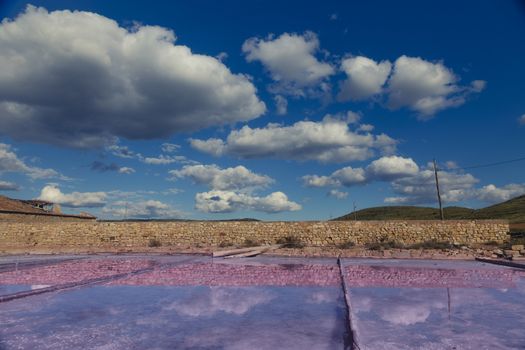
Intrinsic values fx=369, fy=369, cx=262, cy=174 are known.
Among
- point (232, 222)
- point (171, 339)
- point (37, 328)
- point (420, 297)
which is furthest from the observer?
point (232, 222)

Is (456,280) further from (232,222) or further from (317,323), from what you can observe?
(232,222)

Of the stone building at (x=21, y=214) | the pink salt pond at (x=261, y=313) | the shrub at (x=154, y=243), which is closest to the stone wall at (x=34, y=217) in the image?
the stone building at (x=21, y=214)

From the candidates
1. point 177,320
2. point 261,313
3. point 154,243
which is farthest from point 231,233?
point 177,320

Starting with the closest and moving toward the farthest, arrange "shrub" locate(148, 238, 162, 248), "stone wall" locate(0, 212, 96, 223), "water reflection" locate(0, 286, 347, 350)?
1. "water reflection" locate(0, 286, 347, 350)
2. "shrub" locate(148, 238, 162, 248)
3. "stone wall" locate(0, 212, 96, 223)

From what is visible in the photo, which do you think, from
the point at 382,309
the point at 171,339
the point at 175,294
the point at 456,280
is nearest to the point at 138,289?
the point at 175,294

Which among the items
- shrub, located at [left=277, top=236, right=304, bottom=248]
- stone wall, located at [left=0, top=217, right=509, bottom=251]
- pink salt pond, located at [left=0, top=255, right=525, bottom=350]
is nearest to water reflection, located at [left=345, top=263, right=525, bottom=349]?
pink salt pond, located at [left=0, top=255, right=525, bottom=350]

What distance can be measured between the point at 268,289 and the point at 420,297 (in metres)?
2.91

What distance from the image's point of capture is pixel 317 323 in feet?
15.6

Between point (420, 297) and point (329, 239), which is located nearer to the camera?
point (420, 297)

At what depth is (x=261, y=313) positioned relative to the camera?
5.34 metres

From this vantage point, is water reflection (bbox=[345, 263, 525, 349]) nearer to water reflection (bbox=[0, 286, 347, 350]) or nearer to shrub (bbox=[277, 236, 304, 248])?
water reflection (bbox=[0, 286, 347, 350])

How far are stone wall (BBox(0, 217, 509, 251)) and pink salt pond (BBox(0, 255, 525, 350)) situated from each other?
11.0 metres

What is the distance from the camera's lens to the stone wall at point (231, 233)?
64.7 ft

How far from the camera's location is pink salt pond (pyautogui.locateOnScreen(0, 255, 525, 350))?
3.99m
